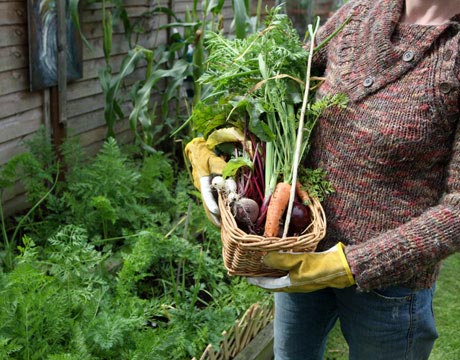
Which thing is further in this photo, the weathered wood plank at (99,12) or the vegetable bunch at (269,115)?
the weathered wood plank at (99,12)

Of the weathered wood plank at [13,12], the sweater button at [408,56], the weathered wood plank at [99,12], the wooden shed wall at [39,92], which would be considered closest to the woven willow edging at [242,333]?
the sweater button at [408,56]

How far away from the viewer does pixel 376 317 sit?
142cm

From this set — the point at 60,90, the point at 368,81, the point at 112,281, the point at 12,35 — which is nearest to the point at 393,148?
the point at 368,81

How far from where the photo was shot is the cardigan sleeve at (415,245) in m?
1.24

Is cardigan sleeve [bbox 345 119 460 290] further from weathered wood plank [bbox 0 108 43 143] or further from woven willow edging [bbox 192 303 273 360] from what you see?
weathered wood plank [bbox 0 108 43 143]

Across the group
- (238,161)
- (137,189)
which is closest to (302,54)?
(238,161)

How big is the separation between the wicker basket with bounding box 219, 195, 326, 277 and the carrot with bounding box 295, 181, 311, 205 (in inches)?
0.8

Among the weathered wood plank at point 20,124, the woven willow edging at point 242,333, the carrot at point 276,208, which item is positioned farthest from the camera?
the weathered wood plank at point 20,124

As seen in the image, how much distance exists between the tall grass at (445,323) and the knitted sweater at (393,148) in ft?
4.32

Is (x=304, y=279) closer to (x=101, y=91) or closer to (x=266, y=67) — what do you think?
(x=266, y=67)

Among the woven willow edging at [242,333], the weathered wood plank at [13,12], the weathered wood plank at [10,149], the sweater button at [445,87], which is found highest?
the weathered wood plank at [13,12]

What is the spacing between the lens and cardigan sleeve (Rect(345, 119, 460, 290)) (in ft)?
4.07

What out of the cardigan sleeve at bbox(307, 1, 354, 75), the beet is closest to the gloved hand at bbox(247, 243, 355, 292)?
the beet

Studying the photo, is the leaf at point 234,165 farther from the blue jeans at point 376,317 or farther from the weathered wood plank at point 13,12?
the weathered wood plank at point 13,12
